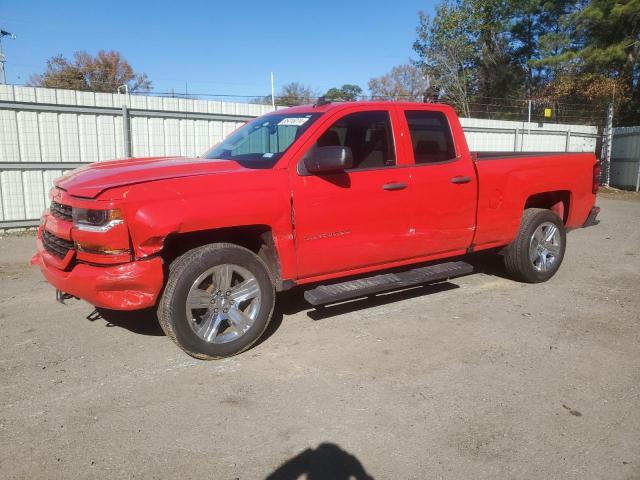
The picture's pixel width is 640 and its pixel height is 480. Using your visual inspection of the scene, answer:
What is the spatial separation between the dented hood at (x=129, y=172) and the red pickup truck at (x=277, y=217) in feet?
0.05

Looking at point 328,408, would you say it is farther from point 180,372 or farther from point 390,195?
point 390,195

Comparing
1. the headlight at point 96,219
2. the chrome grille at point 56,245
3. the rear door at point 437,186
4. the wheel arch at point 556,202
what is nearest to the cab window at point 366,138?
the rear door at point 437,186

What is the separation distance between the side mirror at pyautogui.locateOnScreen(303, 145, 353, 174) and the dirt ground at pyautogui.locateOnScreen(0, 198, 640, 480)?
57.1 inches

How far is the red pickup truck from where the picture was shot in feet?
12.1

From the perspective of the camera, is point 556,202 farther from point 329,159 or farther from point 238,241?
point 238,241

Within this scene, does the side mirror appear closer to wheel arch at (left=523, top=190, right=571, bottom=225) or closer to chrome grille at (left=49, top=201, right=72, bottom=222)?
chrome grille at (left=49, top=201, right=72, bottom=222)

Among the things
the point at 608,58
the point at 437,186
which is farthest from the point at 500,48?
the point at 437,186

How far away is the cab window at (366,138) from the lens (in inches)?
182

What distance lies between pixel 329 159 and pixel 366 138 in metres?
0.82

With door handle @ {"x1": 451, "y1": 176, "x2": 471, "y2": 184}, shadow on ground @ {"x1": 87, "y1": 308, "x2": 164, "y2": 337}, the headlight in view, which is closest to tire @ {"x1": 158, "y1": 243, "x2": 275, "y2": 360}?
the headlight

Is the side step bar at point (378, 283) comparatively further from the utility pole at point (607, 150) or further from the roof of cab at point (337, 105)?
the utility pole at point (607, 150)

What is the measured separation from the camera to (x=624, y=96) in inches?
909

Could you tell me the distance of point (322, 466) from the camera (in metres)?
2.78

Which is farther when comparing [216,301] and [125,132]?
[125,132]
